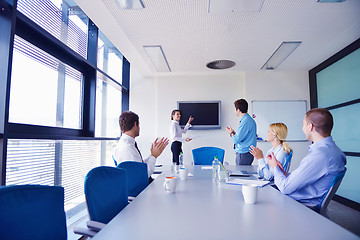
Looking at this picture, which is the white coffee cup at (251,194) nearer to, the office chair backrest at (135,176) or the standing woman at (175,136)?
the office chair backrest at (135,176)

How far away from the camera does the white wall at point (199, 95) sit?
5.60m

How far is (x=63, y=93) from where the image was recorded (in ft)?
10.4

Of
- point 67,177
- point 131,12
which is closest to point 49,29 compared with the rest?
point 131,12

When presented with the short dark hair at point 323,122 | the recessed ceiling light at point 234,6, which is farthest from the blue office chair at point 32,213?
the recessed ceiling light at point 234,6

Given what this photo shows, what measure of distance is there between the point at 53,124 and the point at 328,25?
4076 mm

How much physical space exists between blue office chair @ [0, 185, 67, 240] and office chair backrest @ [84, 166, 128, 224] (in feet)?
0.83

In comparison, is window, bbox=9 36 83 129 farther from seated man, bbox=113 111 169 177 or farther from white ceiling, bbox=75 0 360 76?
seated man, bbox=113 111 169 177

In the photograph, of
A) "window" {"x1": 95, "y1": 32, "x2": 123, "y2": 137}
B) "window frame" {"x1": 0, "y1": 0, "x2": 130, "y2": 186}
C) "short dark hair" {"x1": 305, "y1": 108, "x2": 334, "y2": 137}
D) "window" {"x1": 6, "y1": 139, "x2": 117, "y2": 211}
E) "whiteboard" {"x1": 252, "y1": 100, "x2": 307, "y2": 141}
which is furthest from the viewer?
"whiteboard" {"x1": 252, "y1": 100, "x2": 307, "y2": 141}

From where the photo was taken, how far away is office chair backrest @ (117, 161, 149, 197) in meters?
1.99

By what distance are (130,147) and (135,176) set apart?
1.45 ft

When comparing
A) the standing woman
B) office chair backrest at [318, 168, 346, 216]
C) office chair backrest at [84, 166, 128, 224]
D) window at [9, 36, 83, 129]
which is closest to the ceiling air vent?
the standing woman

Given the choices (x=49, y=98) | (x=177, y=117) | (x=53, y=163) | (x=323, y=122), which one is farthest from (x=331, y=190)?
(x=177, y=117)

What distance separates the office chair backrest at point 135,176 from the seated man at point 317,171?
1173mm

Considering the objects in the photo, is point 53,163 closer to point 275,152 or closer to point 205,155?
point 205,155
